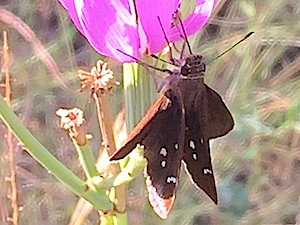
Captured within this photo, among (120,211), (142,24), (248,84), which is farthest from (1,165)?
(142,24)

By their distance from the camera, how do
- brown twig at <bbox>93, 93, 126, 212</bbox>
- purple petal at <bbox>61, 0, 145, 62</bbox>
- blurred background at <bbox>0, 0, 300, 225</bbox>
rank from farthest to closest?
blurred background at <bbox>0, 0, 300, 225</bbox> < brown twig at <bbox>93, 93, 126, 212</bbox> < purple petal at <bbox>61, 0, 145, 62</bbox>

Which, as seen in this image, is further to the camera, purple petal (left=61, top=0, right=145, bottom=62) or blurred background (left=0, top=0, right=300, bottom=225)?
blurred background (left=0, top=0, right=300, bottom=225)

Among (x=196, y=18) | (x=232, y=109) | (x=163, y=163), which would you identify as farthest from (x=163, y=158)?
(x=232, y=109)

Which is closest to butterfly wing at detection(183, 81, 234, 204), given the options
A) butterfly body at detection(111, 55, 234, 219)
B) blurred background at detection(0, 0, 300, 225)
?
butterfly body at detection(111, 55, 234, 219)

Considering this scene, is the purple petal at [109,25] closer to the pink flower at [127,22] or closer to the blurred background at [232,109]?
the pink flower at [127,22]

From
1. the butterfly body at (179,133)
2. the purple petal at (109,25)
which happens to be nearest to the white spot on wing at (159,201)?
the butterfly body at (179,133)

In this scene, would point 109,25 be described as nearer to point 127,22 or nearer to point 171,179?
point 127,22

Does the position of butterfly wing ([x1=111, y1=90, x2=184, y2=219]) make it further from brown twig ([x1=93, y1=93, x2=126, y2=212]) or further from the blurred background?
the blurred background
